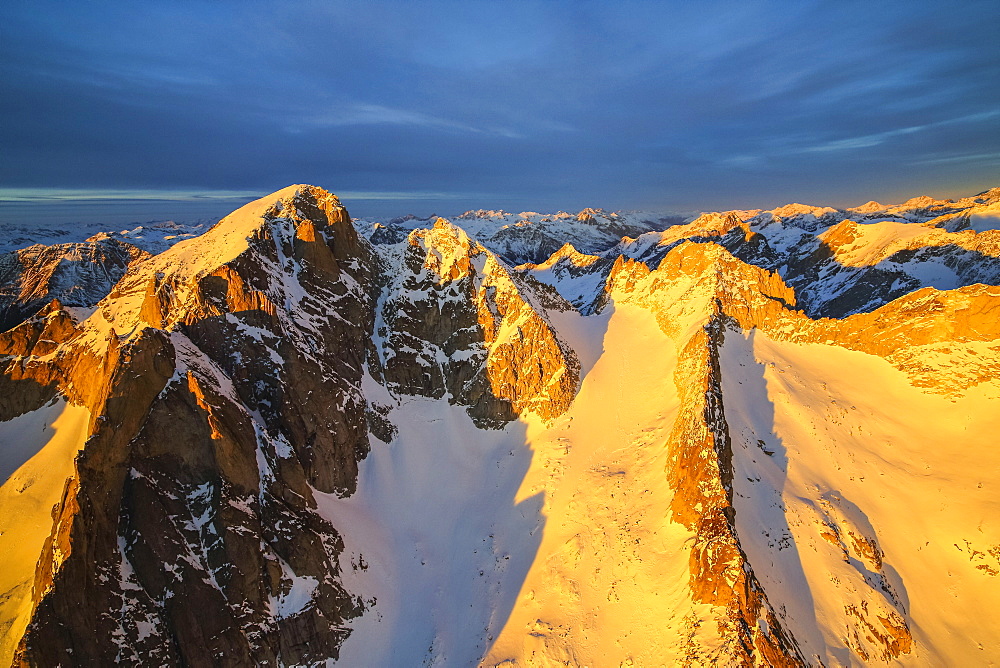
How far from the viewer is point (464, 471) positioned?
49750mm

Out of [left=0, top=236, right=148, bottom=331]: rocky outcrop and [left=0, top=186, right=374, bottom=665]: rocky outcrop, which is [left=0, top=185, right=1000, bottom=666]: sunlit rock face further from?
[left=0, top=236, right=148, bottom=331]: rocky outcrop

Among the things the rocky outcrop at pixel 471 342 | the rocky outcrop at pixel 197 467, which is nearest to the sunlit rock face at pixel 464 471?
the rocky outcrop at pixel 197 467

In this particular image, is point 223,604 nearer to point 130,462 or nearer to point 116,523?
point 116,523

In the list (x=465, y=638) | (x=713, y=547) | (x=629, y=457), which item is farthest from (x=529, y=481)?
(x=713, y=547)

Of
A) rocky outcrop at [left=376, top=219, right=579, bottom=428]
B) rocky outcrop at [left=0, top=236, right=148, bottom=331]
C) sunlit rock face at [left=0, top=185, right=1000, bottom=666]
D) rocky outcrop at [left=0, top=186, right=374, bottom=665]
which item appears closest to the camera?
rocky outcrop at [left=0, top=186, right=374, bottom=665]

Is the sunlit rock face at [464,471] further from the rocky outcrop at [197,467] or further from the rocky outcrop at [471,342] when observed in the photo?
the rocky outcrop at [471,342]

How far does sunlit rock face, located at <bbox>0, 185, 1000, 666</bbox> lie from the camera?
27375mm

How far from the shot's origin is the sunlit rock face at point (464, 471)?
89.8 feet

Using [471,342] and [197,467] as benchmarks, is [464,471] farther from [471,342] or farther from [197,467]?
[197,467]

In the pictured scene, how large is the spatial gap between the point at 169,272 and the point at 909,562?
72562 mm

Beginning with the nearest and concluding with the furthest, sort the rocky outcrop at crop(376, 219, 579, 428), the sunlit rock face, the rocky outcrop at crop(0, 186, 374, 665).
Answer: the rocky outcrop at crop(0, 186, 374, 665) < the sunlit rock face < the rocky outcrop at crop(376, 219, 579, 428)

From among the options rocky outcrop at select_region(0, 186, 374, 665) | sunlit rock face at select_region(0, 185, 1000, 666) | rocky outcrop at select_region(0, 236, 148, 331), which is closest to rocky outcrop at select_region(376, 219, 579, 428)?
sunlit rock face at select_region(0, 185, 1000, 666)

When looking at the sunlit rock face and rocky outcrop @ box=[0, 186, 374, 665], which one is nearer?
rocky outcrop @ box=[0, 186, 374, 665]

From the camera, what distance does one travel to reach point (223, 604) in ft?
93.8
